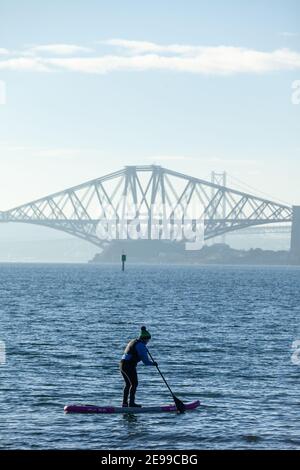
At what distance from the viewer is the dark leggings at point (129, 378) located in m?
27.0

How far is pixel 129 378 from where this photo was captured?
89.5 feet

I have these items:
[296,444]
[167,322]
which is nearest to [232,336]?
[167,322]

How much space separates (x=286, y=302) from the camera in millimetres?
91250

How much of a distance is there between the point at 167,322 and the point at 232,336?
11.4m

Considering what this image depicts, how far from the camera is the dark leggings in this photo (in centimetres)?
2705
